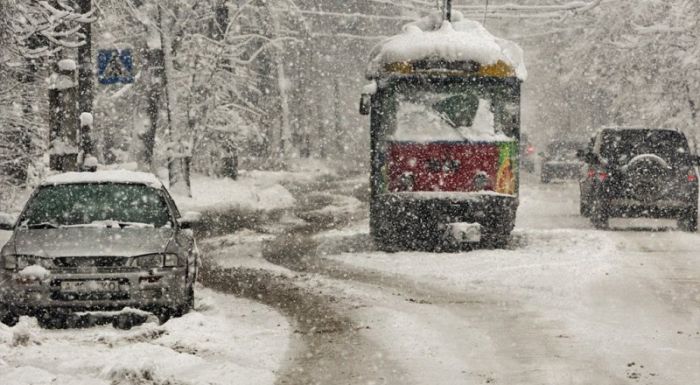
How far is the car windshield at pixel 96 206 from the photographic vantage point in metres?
11.6

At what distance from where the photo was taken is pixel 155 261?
10.8 meters

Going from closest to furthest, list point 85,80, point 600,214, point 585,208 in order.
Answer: point 85,80
point 600,214
point 585,208

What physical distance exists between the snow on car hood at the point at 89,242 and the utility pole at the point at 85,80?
8.18 meters

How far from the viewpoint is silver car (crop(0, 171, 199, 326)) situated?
1046cm

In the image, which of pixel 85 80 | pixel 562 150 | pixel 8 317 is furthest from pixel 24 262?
pixel 562 150

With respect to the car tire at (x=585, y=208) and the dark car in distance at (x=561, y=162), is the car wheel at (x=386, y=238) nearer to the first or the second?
the car tire at (x=585, y=208)

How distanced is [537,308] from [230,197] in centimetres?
2076

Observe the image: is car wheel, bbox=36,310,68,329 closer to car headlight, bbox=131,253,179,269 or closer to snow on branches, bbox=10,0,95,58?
car headlight, bbox=131,253,179,269

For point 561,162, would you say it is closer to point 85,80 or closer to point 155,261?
point 85,80

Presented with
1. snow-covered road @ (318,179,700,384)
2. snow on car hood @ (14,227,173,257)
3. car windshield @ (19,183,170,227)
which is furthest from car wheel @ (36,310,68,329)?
snow-covered road @ (318,179,700,384)

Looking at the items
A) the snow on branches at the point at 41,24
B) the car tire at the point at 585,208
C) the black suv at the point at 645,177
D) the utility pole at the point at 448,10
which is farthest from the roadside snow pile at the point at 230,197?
the black suv at the point at 645,177

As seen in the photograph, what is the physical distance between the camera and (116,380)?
8.08 m

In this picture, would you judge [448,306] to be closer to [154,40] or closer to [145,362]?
[145,362]

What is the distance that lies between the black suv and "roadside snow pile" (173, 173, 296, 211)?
10.4 meters
